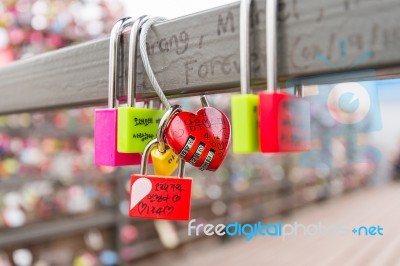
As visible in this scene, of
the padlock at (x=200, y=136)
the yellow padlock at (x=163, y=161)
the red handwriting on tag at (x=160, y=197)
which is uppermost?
the padlock at (x=200, y=136)

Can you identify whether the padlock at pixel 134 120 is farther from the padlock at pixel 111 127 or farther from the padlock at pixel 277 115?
the padlock at pixel 277 115

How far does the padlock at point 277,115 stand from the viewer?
0.92ft

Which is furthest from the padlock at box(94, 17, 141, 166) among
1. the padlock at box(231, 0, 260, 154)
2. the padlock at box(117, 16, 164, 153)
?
the padlock at box(231, 0, 260, 154)

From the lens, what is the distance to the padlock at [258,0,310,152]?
0.28 m

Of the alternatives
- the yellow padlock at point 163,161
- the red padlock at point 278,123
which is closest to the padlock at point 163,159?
the yellow padlock at point 163,161

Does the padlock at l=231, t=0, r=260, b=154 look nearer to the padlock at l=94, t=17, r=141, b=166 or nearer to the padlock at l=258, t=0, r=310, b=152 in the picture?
the padlock at l=258, t=0, r=310, b=152

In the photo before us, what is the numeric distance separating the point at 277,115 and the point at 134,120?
150mm

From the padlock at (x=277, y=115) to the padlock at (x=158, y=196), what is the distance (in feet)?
0.40

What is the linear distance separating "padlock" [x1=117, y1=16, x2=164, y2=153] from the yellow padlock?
1cm

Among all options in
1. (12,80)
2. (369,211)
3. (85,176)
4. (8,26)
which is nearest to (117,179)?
(85,176)

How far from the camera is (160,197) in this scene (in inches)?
15.1

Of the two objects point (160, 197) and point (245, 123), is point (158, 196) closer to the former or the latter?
point (160, 197)

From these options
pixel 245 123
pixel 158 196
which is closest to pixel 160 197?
pixel 158 196

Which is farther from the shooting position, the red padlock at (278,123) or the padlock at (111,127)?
the padlock at (111,127)
